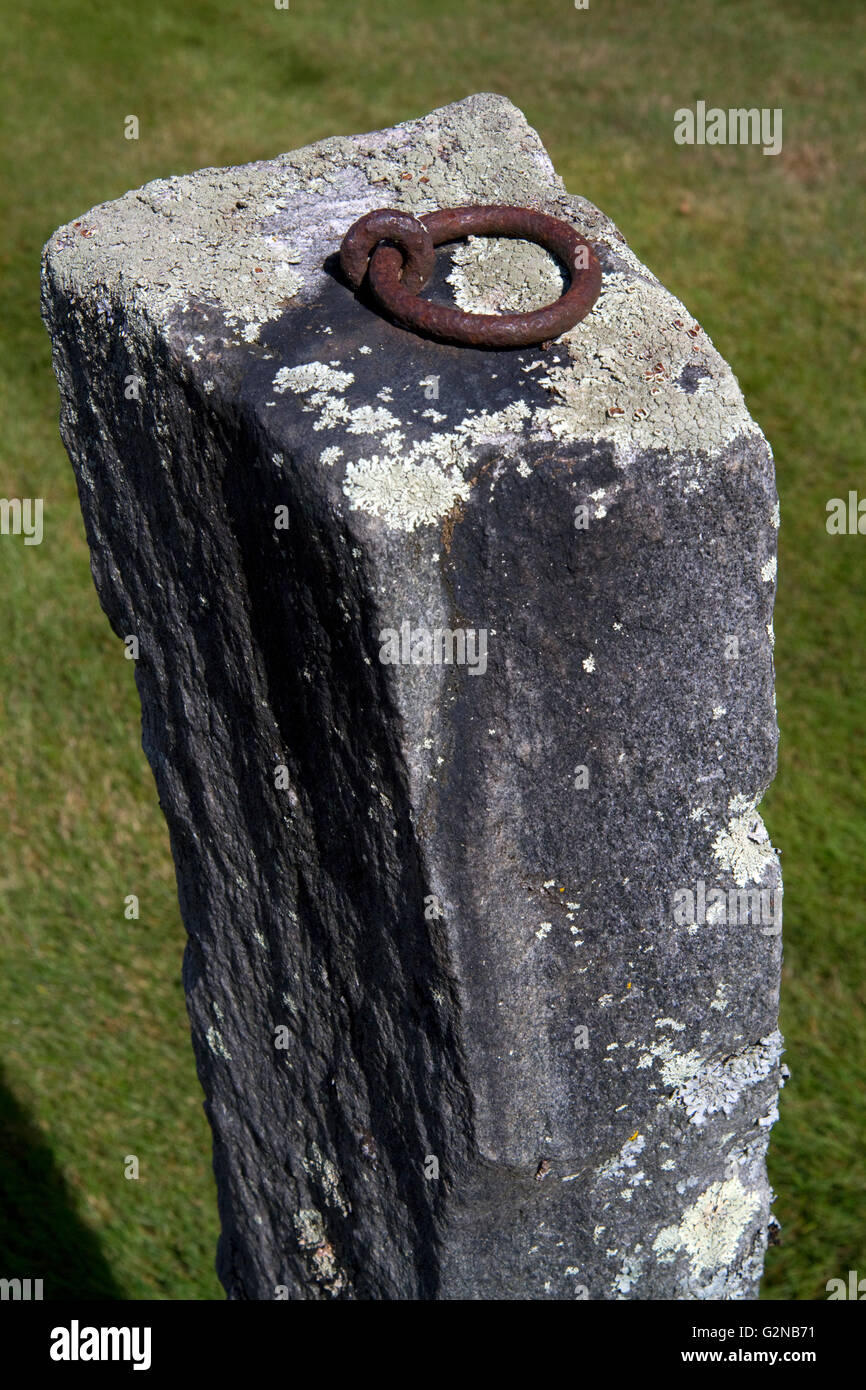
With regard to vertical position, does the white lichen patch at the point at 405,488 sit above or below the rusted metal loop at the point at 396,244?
below

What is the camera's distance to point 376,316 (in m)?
1.49

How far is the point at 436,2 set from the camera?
7.87 metres

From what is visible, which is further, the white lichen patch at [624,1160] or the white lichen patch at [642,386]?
the white lichen patch at [624,1160]

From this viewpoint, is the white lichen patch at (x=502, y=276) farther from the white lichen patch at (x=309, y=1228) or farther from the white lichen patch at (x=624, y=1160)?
the white lichen patch at (x=309, y=1228)

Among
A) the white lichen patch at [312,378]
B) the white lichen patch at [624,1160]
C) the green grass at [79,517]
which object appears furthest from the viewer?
the green grass at [79,517]

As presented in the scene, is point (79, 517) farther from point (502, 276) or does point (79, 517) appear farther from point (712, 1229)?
point (712, 1229)

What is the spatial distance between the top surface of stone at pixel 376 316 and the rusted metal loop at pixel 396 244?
0.04 metres

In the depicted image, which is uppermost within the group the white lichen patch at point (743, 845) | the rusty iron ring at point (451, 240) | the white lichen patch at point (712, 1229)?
the rusty iron ring at point (451, 240)

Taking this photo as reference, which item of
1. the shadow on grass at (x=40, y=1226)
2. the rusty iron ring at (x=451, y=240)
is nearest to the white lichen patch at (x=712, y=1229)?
the rusty iron ring at (x=451, y=240)

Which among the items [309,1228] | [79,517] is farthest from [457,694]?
[79,517]

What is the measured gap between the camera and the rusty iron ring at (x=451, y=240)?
54.9 inches

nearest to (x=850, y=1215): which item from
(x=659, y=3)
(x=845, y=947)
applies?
(x=845, y=947)

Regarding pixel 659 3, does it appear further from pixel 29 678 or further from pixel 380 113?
pixel 29 678
